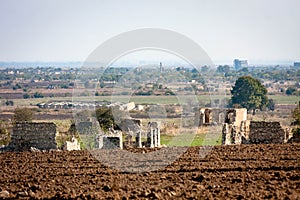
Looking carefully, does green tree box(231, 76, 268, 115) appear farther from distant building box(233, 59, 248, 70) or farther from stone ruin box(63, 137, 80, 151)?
distant building box(233, 59, 248, 70)

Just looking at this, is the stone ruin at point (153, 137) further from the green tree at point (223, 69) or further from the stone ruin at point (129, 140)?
the green tree at point (223, 69)

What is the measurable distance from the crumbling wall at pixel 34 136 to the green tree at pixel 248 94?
4902 cm

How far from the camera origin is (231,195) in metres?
11.8

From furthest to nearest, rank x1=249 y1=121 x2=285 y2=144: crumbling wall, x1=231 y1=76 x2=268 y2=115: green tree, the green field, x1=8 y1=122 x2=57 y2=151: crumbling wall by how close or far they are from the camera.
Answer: x1=231 y1=76 x2=268 y2=115: green tree < the green field < x1=249 y1=121 x2=285 y2=144: crumbling wall < x1=8 y1=122 x2=57 y2=151: crumbling wall

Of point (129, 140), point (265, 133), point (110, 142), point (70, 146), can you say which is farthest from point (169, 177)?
point (129, 140)

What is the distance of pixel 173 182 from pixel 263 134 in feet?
37.1

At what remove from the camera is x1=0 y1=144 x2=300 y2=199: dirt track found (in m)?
12.2

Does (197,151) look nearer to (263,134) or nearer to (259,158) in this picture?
(259,158)

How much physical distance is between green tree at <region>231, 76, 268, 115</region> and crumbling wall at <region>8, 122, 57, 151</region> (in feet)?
161

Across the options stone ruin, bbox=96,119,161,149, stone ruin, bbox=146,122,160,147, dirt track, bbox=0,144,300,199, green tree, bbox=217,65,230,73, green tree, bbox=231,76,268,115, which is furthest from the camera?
green tree, bbox=217,65,230,73

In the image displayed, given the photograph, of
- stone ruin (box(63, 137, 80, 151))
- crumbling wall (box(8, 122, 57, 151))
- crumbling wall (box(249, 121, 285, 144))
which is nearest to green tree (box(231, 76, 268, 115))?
crumbling wall (box(249, 121, 285, 144))

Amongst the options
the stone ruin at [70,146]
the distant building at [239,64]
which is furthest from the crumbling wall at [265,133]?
the distant building at [239,64]

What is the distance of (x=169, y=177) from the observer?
1448 centimetres

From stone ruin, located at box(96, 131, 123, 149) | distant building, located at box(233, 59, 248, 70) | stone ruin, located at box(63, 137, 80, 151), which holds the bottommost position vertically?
stone ruin, located at box(63, 137, 80, 151)
